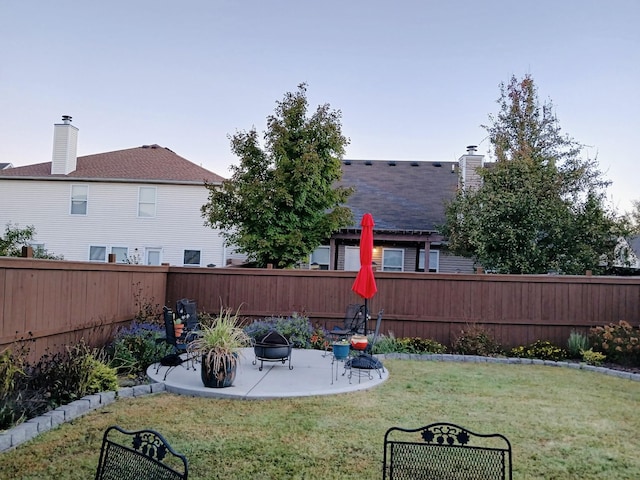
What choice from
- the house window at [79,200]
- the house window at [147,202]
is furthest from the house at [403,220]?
the house window at [79,200]

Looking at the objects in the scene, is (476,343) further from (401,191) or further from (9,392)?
(401,191)

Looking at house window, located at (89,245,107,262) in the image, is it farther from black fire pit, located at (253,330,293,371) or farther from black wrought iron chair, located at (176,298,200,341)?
black fire pit, located at (253,330,293,371)

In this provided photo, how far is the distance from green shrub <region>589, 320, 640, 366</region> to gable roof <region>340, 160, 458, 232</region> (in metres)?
6.82

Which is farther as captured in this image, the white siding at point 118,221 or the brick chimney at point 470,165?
the white siding at point 118,221

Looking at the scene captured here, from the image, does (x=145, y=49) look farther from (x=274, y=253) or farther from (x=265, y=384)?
(x=265, y=384)

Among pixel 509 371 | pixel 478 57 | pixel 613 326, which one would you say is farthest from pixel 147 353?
pixel 478 57

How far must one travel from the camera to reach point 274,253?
12648 millimetres

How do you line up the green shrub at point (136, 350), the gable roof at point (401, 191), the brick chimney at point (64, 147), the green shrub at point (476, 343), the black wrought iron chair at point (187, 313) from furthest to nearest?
the brick chimney at point (64, 147) < the gable roof at point (401, 191) < the green shrub at point (476, 343) < the black wrought iron chair at point (187, 313) < the green shrub at point (136, 350)

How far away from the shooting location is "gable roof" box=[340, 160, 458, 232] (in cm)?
1623

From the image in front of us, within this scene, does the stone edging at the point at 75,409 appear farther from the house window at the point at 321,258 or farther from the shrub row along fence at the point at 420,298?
the house window at the point at 321,258

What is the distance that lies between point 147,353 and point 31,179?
14698mm

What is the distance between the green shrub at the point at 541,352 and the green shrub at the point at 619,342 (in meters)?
0.67

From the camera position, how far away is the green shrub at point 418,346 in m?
9.37

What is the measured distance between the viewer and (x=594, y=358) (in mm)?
8570
